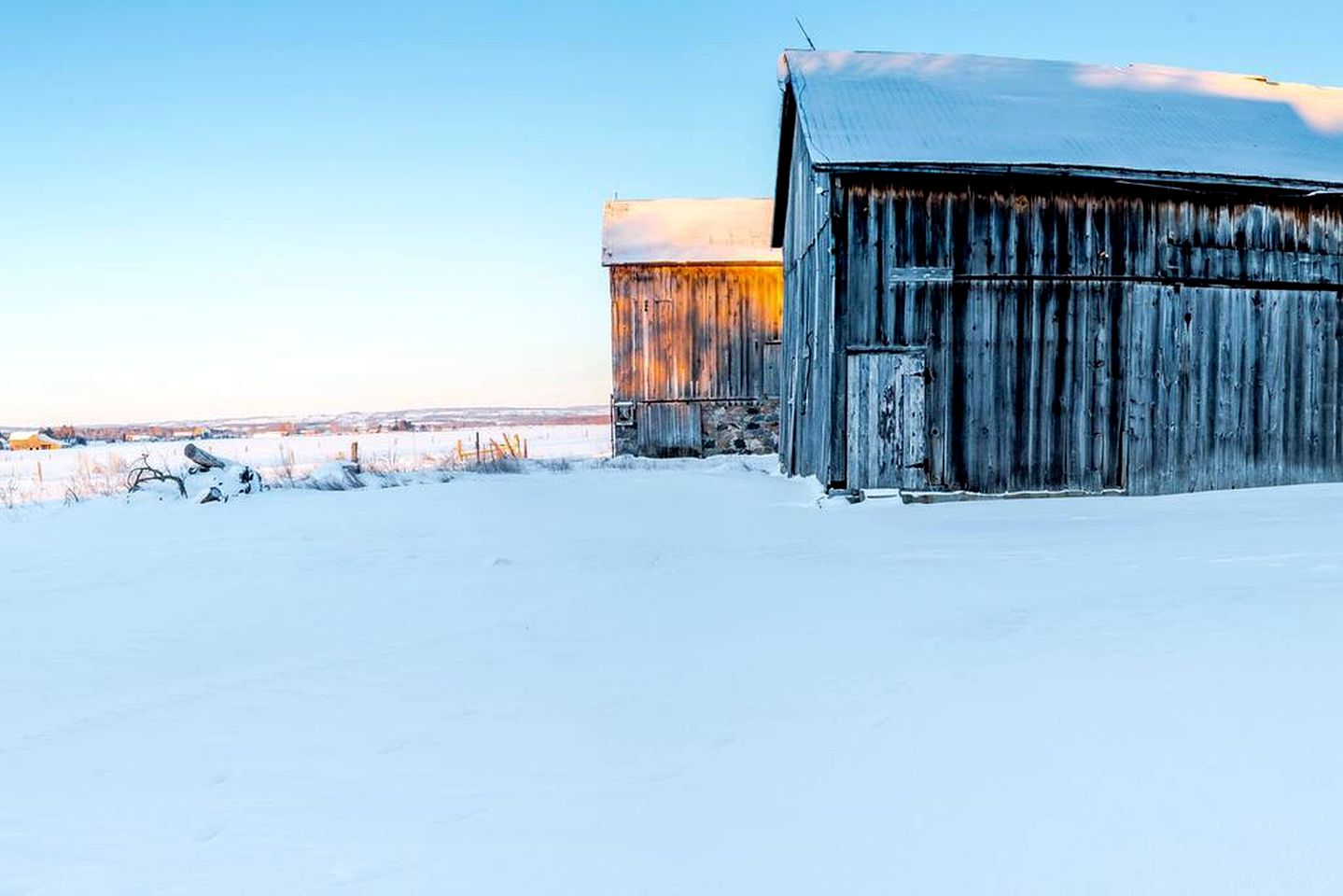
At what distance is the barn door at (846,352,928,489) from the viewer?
1214 cm

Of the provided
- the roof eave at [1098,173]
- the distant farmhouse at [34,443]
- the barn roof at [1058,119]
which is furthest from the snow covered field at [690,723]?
the distant farmhouse at [34,443]

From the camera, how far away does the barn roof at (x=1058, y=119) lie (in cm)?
1178

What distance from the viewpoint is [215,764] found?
11.9 ft

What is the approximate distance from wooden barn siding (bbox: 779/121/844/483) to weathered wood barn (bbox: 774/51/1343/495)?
5.3 inches

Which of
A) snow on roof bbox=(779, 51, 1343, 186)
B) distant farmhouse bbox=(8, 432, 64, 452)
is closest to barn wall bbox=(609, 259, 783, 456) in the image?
snow on roof bbox=(779, 51, 1343, 186)

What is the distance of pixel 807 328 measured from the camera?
14.6 metres

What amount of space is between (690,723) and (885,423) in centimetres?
891

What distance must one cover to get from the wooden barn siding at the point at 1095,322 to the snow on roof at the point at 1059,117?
0.56 metres

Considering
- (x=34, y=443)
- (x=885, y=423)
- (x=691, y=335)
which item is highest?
(x=691, y=335)

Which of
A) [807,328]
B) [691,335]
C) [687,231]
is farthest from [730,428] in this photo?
[807,328]

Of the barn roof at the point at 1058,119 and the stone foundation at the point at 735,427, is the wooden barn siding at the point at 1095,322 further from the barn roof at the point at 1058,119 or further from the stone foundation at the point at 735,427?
the stone foundation at the point at 735,427

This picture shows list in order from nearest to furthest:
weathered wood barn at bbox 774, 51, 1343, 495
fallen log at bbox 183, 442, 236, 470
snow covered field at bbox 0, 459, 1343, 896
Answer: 1. snow covered field at bbox 0, 459, 1343, 896
2. weathered wood barn at bbox 774, 51, 1343, 495
3. fallen log at bbox 183, 442, 236, 470

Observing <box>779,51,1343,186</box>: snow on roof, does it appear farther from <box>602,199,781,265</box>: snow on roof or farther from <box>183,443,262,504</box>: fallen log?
<box>183,443,262,504</box>: fallen log

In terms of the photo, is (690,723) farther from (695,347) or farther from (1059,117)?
(695,347)
